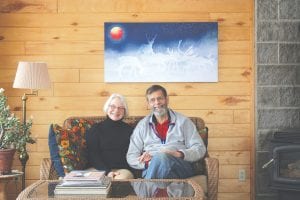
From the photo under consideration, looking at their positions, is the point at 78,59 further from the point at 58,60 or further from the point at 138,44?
the point at 138,44

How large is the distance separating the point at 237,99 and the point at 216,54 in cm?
44

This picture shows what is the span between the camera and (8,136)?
3621mm

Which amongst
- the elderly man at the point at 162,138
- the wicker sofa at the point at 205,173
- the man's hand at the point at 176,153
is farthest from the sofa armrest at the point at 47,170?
the man's hand at the point at 176,153

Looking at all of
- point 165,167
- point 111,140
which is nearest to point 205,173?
point 165,167

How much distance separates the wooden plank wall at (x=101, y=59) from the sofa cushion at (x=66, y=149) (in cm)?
66

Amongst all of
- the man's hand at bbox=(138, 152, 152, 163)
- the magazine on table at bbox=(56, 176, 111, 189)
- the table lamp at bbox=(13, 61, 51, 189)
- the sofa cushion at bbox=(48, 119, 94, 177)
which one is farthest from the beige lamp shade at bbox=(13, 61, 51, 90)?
the magazine on table at bbox=(56, 176, 111, 189)

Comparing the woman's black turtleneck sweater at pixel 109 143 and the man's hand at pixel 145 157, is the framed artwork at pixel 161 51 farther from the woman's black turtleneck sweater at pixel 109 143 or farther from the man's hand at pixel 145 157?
the man's hand at pixel 145 157

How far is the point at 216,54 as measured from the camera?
409 cm

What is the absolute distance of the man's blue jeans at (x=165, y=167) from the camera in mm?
3143

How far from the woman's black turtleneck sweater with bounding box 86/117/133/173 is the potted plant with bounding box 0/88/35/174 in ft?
1.75

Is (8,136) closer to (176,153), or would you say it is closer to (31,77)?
(31,77)

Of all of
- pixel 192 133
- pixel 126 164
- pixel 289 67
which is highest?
pixel 289 67

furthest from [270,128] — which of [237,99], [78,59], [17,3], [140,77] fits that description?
[17,3]

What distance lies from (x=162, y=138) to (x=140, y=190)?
3.36 ft
